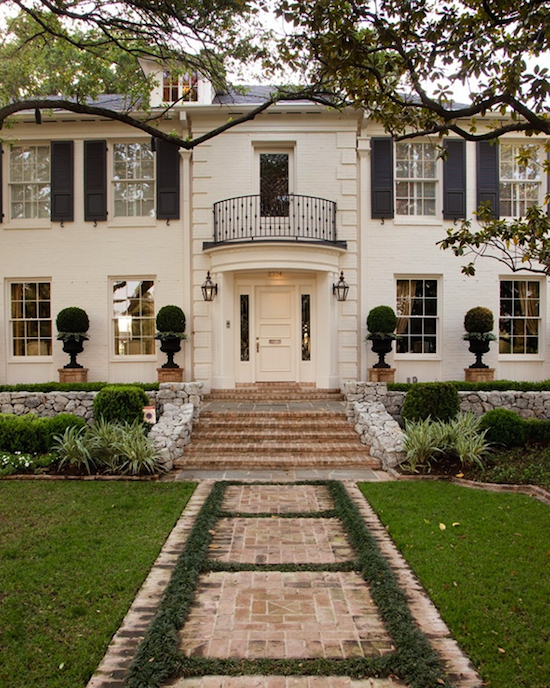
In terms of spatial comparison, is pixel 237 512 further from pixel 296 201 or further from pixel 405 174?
pixel 405 174

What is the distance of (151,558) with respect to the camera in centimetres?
412

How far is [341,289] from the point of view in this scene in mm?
11289

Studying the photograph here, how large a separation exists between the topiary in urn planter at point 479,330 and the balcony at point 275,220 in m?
3.32

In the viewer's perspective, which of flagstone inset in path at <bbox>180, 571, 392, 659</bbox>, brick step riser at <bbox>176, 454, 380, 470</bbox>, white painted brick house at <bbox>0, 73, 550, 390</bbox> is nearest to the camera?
flagstone inset in path at <bbox>180, 571, 392, 659</bbox>

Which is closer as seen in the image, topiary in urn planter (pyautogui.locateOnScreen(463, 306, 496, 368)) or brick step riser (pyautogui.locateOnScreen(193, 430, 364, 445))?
brick step riser (pyautogui.locateOnScreen(193, 430, 364, 445))

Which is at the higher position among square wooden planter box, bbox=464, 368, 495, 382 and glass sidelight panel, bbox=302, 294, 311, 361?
glass sidelight panel, bbox=302, 294, 311, 361

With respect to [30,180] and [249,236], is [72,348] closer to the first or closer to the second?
[30,180]

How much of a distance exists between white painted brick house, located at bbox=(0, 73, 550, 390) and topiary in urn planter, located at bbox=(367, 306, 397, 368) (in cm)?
50

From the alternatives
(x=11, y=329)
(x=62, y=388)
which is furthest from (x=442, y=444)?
(x=11, y=329)

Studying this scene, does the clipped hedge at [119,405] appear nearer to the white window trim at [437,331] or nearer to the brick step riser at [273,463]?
the brick step riser at [273,463]

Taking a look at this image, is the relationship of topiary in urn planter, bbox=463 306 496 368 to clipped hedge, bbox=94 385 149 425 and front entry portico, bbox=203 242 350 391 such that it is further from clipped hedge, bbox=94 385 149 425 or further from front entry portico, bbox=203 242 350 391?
clipped hedge, bbox=94 385 149 425

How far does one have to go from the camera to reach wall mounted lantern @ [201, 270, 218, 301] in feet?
36.7

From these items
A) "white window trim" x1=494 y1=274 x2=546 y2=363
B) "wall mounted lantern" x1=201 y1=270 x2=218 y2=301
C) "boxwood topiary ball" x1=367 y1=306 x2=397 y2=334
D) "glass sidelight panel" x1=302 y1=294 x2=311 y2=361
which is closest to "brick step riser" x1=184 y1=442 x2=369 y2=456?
"boxwood topiary ball" x1=367 y1=306 x2=397 y2=334

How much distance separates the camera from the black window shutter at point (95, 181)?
1165 cm
